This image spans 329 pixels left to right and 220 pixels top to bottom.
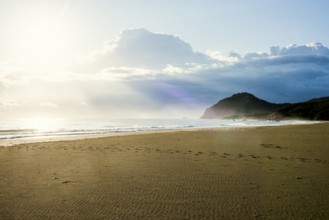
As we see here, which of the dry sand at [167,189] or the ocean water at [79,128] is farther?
the ocean water at [79,128]

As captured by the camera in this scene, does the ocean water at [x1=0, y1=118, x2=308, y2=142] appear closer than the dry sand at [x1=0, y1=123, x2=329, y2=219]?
No

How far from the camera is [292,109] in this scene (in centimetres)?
17612

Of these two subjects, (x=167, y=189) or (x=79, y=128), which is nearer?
(x=167, y=189)

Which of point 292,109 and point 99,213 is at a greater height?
point 292,109

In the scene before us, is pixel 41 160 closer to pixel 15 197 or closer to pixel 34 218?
pixel 15 197

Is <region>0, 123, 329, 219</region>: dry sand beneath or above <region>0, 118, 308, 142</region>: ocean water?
beneath

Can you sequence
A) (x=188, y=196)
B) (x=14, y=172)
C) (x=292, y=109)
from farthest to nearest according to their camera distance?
(x=292, y=109)
(x=14, y=172)
(x=188, y=196)

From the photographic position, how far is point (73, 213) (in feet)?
26.9

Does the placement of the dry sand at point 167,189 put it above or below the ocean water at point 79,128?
below

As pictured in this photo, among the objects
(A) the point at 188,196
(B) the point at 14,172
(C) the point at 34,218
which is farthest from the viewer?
(B) the point at 14,172

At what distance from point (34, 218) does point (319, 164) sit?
39.9 feet

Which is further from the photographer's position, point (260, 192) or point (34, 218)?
point (260, 192)

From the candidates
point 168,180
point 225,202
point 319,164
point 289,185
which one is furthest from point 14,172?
point 319,164

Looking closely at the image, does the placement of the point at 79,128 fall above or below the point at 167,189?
above
